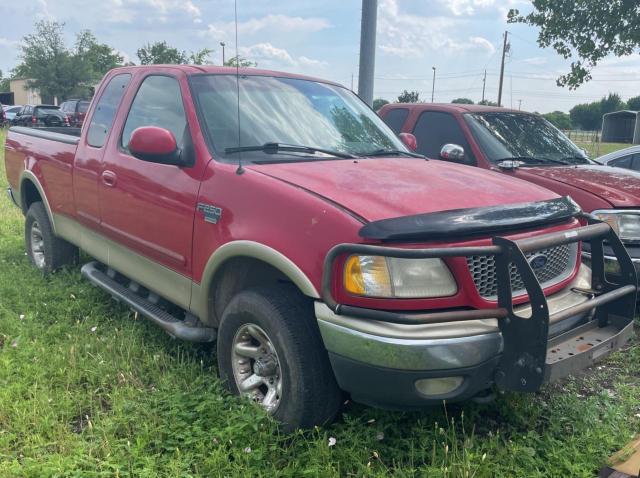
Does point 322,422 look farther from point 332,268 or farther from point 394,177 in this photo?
point 394,177

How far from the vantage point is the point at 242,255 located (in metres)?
3.05

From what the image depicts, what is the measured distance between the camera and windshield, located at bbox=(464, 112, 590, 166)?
5977mm

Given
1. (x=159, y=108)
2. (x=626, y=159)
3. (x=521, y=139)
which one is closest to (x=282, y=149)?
(x=159, y=108)

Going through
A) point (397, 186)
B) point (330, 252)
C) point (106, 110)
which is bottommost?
point (330, 252)

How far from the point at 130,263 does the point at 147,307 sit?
0.39m

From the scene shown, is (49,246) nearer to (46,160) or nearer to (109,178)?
(46,160)

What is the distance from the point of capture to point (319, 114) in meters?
4.00

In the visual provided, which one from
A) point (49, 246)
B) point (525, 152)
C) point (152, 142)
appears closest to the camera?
point (152, 142)

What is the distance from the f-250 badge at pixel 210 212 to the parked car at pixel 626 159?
18.1ft

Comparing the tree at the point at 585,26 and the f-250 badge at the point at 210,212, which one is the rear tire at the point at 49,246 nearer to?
the f-250 badge at the point at 210,212

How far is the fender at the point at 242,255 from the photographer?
2.72 metres

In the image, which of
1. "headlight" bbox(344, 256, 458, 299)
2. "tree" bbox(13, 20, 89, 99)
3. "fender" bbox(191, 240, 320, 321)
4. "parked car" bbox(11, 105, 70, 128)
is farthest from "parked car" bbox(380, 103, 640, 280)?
"tree" bbox(13, 20, 89, 99)

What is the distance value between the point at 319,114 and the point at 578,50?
1480 centimetres

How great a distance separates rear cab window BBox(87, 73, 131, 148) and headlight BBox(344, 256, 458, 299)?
2770 mm
